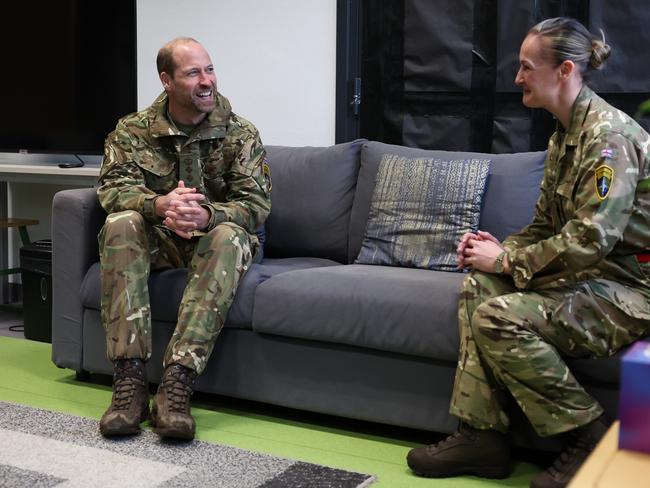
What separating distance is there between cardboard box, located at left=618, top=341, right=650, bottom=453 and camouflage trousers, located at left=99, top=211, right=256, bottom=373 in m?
1.58

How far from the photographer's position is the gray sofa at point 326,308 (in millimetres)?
2529

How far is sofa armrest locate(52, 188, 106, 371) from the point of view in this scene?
3.06 metres

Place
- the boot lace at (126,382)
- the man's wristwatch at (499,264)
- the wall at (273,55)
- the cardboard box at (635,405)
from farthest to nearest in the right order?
the wall at (273,55) → the boot lace at (126,382) → the man's wristwatch at (499,264) → the cardboard box at (635,405)

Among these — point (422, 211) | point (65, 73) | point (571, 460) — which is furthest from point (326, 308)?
point (65, 73)

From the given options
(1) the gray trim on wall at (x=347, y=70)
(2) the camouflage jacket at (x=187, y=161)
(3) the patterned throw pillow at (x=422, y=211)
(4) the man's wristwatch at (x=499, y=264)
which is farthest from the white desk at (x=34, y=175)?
(4) the man's wristwatch at (x=499, y=264)

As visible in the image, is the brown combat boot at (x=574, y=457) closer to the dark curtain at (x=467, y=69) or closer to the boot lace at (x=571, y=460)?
the boot lace at (x=571, y=460)

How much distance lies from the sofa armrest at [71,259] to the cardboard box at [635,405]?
2.16 meters

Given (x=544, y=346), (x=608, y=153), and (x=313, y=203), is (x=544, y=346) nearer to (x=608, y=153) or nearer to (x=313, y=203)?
(x=608, y=153)

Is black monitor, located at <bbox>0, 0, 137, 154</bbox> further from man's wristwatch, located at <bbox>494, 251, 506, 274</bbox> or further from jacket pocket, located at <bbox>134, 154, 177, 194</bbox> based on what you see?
man's wristwatch, located at <bbox>494, 251, 506, 274</bbox>

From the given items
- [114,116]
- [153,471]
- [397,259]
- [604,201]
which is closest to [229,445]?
[153,471]

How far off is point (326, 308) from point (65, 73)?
7.29ft

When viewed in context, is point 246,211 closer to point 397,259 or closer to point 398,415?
point 397,259

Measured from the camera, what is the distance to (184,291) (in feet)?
9.18

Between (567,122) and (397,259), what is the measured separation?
2.85 ft
